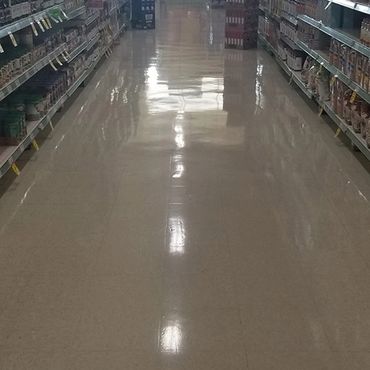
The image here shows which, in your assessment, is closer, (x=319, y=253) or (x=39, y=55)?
(x=319, y=253)

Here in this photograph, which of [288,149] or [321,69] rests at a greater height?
[321,69]

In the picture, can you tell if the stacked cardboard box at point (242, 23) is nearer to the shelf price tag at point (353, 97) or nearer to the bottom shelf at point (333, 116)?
the bottom shelf at point (333, 116)

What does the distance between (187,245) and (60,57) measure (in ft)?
11.9

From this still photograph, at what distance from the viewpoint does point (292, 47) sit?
840 cm

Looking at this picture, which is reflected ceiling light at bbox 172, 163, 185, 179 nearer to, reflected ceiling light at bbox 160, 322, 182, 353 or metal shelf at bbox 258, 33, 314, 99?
reflected ceiling light at bbox 160, 322, 182, 353

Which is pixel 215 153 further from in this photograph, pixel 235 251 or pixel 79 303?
pixel 79 303

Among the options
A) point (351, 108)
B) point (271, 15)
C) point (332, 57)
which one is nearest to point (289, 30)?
point (271, 15)

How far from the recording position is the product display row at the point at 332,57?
16.7 feet

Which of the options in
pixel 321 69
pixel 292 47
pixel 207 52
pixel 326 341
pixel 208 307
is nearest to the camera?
pixel 326 341

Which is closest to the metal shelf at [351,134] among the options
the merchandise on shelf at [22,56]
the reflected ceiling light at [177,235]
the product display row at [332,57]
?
the product display row at [332,57]

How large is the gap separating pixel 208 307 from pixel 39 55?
138 inches

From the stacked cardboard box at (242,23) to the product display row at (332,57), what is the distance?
196 cm

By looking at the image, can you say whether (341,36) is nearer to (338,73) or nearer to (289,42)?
(338,73)

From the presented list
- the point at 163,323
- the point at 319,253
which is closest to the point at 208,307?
the point at 163,323
